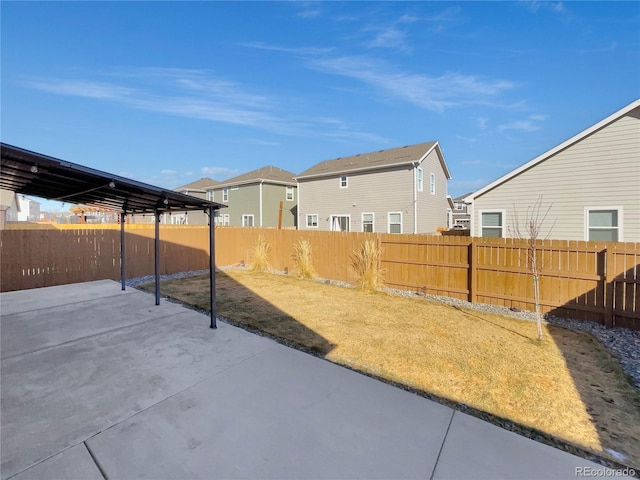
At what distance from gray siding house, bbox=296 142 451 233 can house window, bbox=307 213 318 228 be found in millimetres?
27

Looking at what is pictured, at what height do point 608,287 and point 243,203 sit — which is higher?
point 243,203

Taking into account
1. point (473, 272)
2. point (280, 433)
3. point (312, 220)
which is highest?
point (312, 220)

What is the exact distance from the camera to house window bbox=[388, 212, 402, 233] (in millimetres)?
15922

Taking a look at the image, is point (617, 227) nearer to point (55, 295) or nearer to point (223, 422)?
point (223, 422)

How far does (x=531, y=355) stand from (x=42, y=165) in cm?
679

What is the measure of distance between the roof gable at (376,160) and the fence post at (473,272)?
9.55 metres

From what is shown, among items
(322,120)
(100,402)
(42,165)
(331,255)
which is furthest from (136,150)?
(100,402)

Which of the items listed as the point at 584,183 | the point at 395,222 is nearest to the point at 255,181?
the point at 395,222

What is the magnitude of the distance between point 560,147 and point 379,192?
877 centimetres

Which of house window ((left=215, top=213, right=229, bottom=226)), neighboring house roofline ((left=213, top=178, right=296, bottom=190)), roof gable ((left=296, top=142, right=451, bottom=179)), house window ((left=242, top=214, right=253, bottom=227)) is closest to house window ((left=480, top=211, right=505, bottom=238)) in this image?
roof gable ((left=296, top=142, right=451, bottom=179))

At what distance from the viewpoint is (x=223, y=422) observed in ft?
8.05

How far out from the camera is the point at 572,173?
8.93 meters

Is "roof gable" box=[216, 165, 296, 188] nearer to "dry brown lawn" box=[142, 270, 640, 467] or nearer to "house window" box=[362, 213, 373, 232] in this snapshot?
"house window" box=[362, 213, 373, 232]

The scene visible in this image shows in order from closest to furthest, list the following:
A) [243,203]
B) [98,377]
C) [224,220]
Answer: [98,377]
[243,203]
[224,220]
